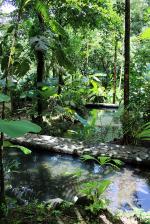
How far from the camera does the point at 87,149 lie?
27.2ft

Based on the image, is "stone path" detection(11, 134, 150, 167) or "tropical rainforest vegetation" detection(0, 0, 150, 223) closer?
"tropical rainforest vegetation" detection(0, 0, 150, 223)

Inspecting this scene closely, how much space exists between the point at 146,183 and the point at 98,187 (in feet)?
8.81

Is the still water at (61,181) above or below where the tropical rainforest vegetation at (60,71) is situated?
below

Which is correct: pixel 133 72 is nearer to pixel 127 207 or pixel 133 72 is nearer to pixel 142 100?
pixel 142 100

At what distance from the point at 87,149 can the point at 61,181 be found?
1.72m

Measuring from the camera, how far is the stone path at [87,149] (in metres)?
7.81

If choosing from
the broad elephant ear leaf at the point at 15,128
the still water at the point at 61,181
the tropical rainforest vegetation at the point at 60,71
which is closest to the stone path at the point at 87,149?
the still water at the point at 61,181

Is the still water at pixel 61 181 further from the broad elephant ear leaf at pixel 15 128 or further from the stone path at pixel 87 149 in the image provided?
the broad elephant ear leaf at pixel 15 128

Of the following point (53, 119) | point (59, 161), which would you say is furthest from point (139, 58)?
point (59, 161)

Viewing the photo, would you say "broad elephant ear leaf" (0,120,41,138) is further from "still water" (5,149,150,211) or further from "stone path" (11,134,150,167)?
"stone path" (11,134,150,167)

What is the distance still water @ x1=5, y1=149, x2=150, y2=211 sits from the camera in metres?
5.89

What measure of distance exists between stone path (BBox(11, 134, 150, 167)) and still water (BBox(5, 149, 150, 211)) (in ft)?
0.68

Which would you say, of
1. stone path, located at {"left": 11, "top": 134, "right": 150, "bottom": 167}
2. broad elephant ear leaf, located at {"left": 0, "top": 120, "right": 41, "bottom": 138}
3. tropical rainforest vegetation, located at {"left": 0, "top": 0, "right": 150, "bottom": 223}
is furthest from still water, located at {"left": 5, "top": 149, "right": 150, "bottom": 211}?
broad elephant ear leaf, located at {"left": 0, "top": 120, "right": 41, "bottom": 138}

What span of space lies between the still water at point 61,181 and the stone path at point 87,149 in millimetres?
209
